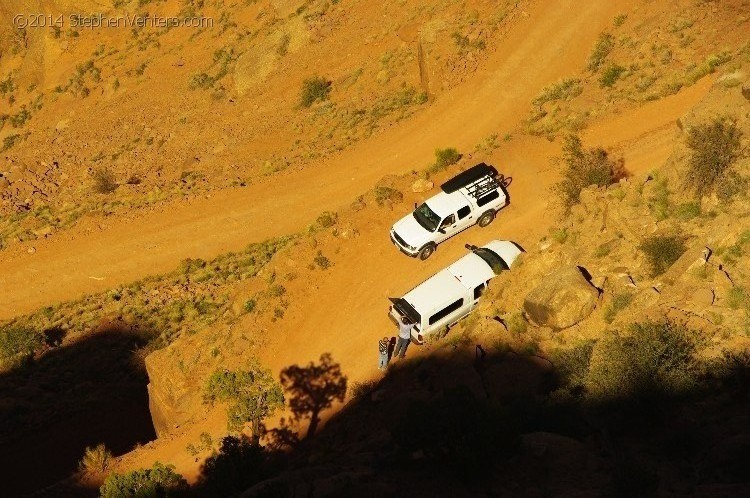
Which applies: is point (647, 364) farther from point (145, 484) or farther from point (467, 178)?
point (145, 484)

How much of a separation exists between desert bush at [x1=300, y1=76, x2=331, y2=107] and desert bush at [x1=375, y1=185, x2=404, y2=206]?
12279 millimetres

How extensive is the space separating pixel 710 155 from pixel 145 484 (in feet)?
64.5

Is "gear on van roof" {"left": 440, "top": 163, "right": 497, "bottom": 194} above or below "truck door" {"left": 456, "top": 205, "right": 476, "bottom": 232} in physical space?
above

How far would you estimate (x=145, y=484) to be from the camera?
2316 cm

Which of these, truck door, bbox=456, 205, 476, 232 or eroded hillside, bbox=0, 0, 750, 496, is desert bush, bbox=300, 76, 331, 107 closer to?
eroded hillside, bbox=0, 0, 750, 496

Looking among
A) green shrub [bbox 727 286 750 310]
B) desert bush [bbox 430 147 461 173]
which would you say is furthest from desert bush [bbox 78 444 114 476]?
green shrub [bbox 727 286 750 310]

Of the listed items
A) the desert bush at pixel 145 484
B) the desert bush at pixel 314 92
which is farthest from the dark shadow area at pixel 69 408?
the desert bush at pixel 314 92

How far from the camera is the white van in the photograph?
82.2 feet

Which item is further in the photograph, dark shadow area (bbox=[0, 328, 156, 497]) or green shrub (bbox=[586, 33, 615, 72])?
green shrub (bbox=[586, 33, 615, 72])

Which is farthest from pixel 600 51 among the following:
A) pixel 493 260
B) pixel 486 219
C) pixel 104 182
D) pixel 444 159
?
pixel 104 182

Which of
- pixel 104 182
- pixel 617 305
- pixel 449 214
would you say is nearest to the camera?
pixel 617 305

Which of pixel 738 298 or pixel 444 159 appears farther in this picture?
pixel 444 159

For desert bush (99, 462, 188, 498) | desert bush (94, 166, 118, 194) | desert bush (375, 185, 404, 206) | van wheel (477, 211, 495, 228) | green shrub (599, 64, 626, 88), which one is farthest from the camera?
desert bush (94, 166, 118, 194)

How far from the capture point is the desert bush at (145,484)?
74.8 feet
